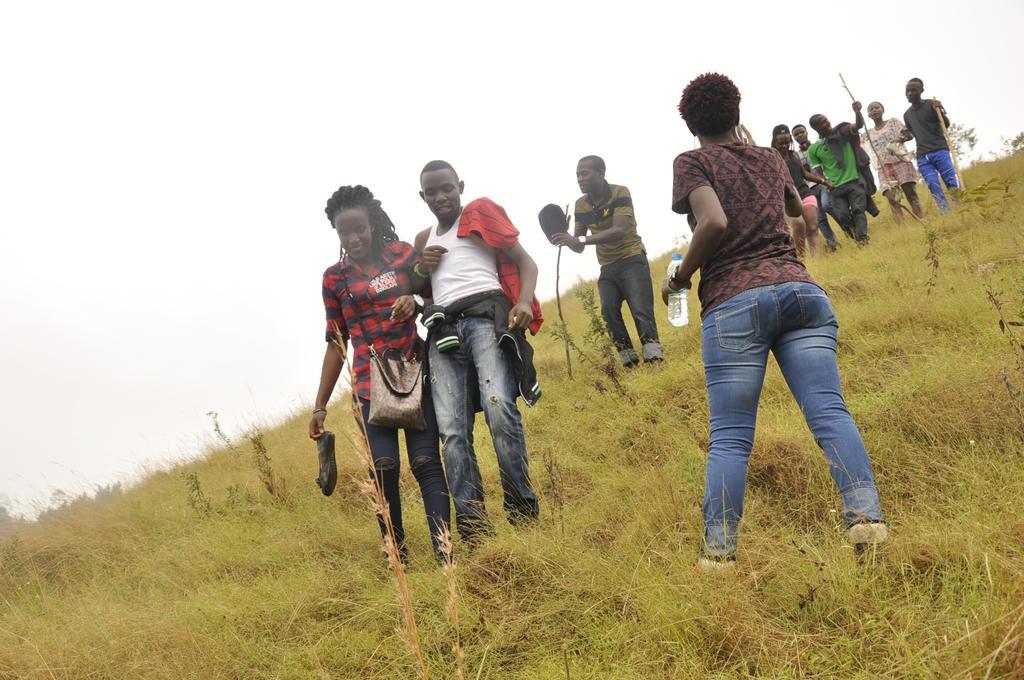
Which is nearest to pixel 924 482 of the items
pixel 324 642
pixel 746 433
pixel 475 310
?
pixel 746 433

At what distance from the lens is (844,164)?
27.8 feet

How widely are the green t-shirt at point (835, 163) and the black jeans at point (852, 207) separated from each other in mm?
91

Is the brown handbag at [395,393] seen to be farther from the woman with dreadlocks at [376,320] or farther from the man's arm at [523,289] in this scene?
the man's arm at [523,289]

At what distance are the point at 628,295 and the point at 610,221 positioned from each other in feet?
2.14

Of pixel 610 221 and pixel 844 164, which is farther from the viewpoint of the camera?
pixel 844 164

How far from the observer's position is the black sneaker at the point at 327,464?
3623mm

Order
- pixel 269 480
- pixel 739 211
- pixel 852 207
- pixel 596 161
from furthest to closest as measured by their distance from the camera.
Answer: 1. pixel 852 207
2. pixel 596 161
3. pixel 269 480
4. pixel 739 211

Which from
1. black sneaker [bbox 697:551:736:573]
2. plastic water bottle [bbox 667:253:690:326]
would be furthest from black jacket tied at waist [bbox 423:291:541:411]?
black sneaker [bbox 697:551:736:573]

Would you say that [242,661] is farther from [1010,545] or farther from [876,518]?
[1010,545]

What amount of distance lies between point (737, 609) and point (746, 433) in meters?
0.60

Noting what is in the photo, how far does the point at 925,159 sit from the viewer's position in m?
8.92

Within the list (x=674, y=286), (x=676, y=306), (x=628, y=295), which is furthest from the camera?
(x=628, y=295)

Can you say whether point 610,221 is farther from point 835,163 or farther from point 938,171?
point 938,171

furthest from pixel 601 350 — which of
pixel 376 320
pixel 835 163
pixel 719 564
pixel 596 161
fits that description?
pixel 835 163
